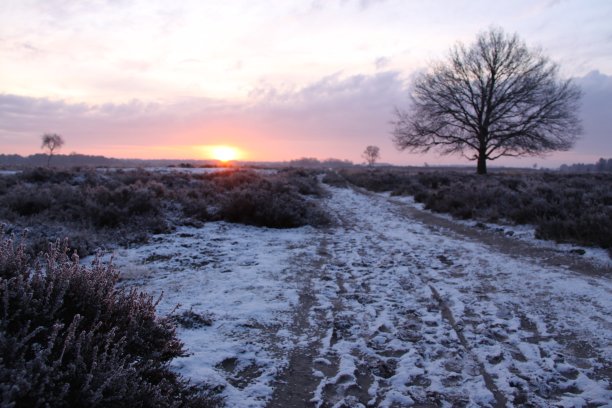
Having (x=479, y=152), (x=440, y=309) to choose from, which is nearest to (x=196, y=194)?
(x=440, y=309)

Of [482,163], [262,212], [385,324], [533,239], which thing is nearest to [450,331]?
[385,324]

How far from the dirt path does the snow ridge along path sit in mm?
16

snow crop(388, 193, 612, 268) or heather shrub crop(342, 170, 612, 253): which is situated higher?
heather shrub crop(342, 170, 612, 253)

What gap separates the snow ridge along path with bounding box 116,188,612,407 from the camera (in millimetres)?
3283

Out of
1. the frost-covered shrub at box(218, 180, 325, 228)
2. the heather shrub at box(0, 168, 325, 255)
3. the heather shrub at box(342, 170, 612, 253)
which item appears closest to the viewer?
the heather shrub at box(0, 168, 325, 255)

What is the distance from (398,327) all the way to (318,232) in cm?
601

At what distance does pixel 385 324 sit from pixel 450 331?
2.30ft

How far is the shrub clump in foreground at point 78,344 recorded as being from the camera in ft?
6.39

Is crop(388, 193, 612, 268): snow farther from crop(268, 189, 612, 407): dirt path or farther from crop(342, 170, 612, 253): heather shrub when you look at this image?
crop(268, 189, 612, 407): dirt path

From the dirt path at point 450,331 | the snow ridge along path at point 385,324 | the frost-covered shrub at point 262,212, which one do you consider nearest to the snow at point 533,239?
the dirt path at point 450,331

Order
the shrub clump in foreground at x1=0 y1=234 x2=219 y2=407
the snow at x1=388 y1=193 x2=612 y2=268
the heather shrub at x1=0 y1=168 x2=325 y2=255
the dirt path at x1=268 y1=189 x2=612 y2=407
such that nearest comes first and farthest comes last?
the shrub clump in foreground at x1=0 y1=234 x2=219 y2=407, the dirt path at x1=268 y1=189 x2=612 y2=407, the snow at x1=388 y1=193 x2=612 y2=268, the heather shrub at x1=0 y1=168 x2=325 y2=255

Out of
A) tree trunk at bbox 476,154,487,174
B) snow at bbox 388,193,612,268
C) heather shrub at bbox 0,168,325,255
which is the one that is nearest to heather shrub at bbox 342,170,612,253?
snow at bbox 388,193,612,268

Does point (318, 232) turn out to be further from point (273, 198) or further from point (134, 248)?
point (134, 248)

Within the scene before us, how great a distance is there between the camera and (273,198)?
11.8m
